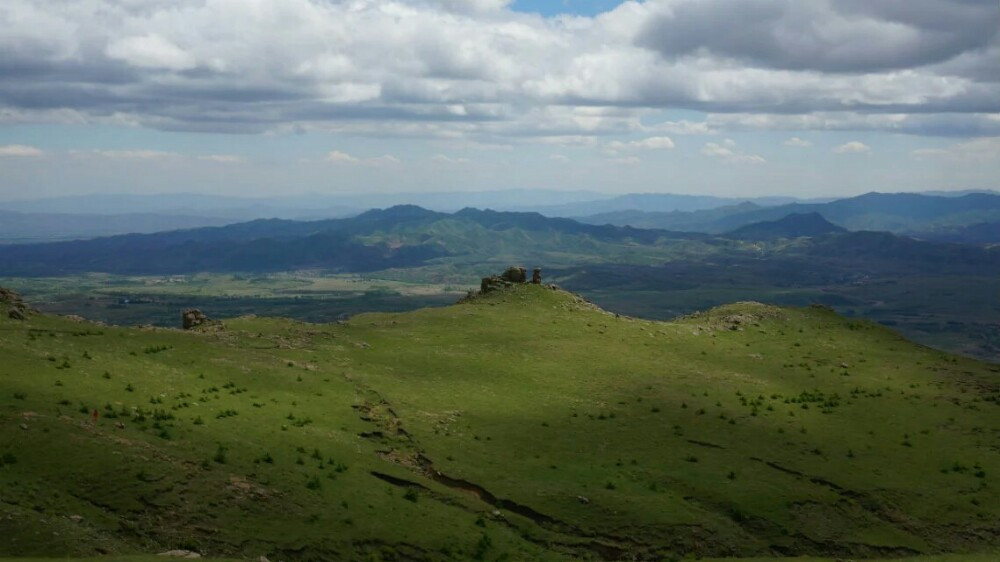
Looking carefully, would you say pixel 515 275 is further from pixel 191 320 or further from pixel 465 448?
pixel 465 448

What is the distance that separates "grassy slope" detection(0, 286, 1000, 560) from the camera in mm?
32562

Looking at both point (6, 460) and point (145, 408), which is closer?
point (6, 460)

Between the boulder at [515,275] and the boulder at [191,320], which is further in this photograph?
the boulder at [515,275]

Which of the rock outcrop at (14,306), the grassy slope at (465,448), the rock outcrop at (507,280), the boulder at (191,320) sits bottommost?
the grassy slope at (465,448)

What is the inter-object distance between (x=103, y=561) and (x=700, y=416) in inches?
1491

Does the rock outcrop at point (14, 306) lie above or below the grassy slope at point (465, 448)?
above

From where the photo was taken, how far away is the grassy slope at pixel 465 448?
32.6 m

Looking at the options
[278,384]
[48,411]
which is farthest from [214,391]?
[48,411]

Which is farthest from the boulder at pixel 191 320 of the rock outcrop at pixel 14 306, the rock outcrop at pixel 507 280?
the rock outcrop at pixel 507 280

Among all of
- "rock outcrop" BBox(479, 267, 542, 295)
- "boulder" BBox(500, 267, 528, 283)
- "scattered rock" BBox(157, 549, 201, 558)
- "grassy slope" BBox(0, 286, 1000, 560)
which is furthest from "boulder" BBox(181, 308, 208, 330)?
"scattered rock" BBox(157, 549, 201, 558)

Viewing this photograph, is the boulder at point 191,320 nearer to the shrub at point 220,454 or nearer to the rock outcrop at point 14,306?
the rock outcrop at point 14,306

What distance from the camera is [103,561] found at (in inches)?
1046

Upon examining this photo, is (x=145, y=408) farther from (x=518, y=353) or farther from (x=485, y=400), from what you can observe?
(x=518, y=353)

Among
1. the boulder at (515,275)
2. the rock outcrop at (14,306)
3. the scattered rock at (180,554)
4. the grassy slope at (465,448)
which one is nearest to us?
the scattered rock at (180,554)
